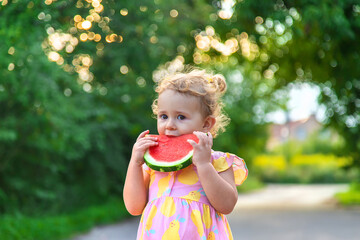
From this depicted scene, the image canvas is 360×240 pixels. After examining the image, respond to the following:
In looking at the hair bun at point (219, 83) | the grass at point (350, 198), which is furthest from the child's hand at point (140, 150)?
the grass at point (350, 198)

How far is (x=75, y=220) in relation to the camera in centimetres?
979

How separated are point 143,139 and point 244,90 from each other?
71.8ft

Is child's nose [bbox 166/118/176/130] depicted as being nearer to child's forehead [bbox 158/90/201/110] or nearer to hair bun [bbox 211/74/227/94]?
child's forehead [bbox 158/90/201/110]

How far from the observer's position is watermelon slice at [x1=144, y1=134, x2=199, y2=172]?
2.46 m

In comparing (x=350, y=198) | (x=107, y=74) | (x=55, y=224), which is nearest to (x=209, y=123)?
(x=55, y=224)

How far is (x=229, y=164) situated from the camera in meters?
2.56

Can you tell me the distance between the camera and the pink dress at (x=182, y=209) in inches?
94.3

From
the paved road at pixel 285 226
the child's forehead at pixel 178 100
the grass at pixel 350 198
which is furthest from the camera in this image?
the grass at pixel 350 198

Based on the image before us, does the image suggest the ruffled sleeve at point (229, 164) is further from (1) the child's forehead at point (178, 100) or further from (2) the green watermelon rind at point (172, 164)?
(1) the child's forehead at point (178, 100)

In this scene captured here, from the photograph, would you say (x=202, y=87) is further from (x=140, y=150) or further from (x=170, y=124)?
(x=140, y=150)

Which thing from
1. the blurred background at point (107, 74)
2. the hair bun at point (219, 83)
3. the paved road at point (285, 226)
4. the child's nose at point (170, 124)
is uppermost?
the blurred background at point (107, 74)

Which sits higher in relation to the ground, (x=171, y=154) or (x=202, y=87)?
(x=202, y=87)

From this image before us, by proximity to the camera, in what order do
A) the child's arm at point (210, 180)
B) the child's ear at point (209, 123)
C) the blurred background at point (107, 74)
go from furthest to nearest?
the blurred background at point (107, 74)
the child's ear at point (209, 123)
the child's arm at point (210, 180)

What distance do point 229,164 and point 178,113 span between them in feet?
1.24
